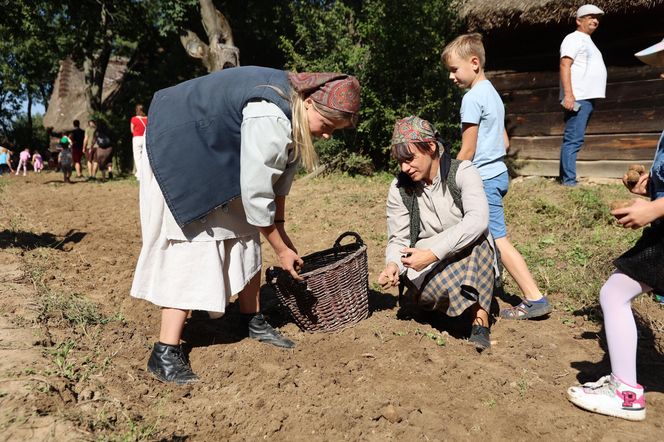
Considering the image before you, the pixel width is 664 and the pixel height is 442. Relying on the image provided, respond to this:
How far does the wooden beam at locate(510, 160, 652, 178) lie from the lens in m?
7.72

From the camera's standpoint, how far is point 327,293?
10.8ft

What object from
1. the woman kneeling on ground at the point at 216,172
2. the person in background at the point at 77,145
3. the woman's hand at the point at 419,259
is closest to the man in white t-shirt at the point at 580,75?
the woman's hand at the point at 419,259

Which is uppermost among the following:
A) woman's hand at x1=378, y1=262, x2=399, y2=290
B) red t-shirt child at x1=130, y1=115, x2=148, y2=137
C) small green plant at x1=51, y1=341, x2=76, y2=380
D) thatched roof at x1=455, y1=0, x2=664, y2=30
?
thatched roof at x1=455, y1=0, x2=664, y2=30

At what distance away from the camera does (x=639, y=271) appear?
232 cm

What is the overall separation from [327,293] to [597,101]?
6187mm

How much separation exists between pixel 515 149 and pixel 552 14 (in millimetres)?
2026

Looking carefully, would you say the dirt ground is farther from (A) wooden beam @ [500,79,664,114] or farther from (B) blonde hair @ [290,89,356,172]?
(A) wooden beam @ [500,79,664,114]

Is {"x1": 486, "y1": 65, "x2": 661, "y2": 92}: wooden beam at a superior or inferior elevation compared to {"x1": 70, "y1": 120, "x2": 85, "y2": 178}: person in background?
superior

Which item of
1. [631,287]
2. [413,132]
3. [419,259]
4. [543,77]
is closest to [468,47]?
[413,132]

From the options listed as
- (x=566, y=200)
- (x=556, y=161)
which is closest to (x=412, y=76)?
(x=556, y=161)

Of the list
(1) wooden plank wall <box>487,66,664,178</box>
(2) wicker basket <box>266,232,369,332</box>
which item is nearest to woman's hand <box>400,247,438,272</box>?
(2) wicker basket <box>266,232,369,332</box>

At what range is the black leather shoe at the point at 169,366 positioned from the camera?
9.45 ft

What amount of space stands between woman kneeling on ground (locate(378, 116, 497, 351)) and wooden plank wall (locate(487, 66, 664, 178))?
208 inches

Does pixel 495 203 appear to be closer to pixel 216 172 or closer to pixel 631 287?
pixel 631 287
